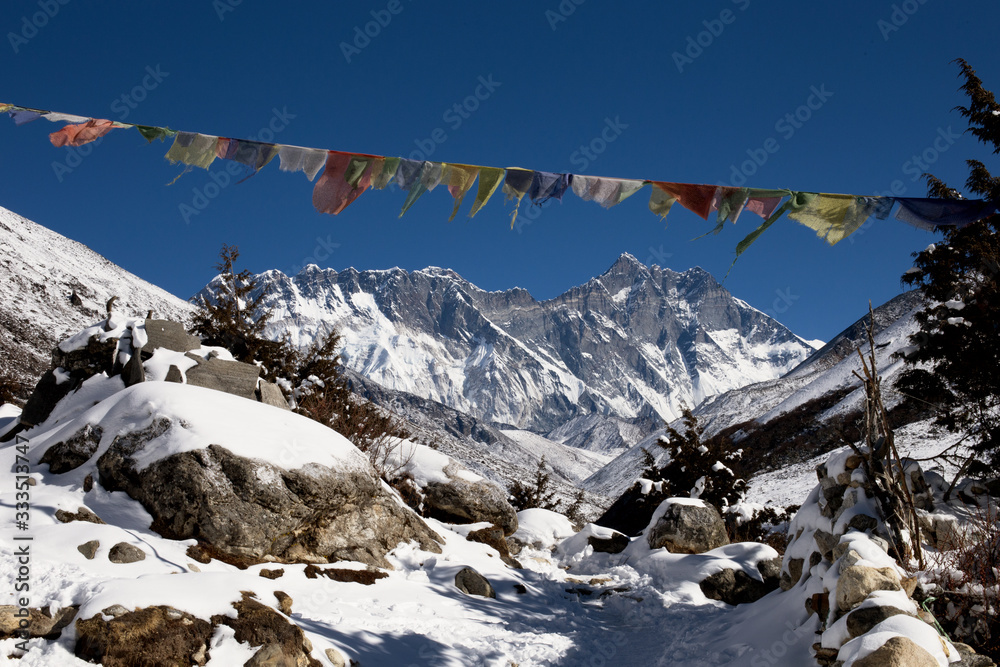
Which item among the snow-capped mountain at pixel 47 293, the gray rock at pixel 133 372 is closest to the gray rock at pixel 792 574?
the gray rock at pixel 133 372

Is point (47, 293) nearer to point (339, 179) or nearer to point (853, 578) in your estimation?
point (339, 179)

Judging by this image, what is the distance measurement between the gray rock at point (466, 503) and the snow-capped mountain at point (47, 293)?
35245mm

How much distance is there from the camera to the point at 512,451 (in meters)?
172

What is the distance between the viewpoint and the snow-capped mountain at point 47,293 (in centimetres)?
4816

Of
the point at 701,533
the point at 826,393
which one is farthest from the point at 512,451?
the point at 701,533

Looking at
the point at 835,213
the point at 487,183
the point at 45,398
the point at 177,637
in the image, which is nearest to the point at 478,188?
the point at 487,183

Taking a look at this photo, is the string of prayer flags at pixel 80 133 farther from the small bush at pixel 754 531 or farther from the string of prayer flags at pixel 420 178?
the small bush at pixel 754 531

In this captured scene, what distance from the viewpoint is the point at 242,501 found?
8.31m

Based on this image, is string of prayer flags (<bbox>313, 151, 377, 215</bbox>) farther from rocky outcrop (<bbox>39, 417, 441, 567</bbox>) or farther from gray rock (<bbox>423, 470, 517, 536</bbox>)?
gray rock (<bbox>423, 470, 517, 536</bbox>)

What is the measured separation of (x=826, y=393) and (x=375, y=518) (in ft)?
213

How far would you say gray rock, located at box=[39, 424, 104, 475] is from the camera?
A: 8641 millimetres

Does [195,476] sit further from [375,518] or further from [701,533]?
[701,533]

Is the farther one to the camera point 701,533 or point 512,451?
point 512,451

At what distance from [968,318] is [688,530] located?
6.38m
